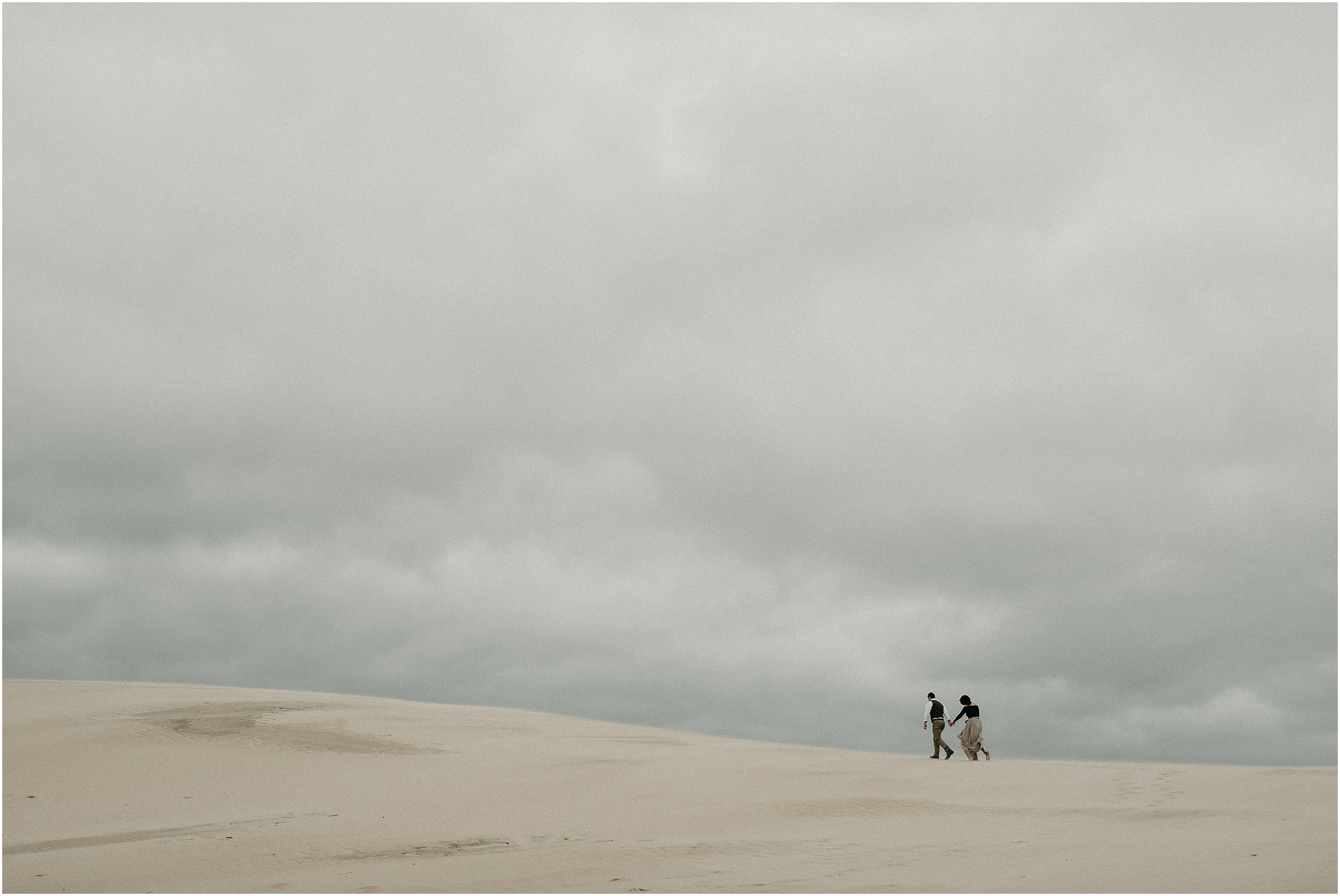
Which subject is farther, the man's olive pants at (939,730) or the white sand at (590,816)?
the man's olive pants at (939,730)

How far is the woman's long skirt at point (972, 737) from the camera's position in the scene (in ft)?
57.7

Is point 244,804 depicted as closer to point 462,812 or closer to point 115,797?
point 115,797

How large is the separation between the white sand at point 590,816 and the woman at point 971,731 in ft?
5.24

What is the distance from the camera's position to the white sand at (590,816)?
27.7 ft

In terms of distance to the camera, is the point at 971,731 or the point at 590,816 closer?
the point at 590,816

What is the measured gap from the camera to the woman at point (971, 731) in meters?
17.6

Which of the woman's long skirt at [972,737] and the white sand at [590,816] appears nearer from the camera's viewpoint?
the white sand at [590,816]

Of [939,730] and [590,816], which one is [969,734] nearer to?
[939,730]

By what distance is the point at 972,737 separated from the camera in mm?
17625

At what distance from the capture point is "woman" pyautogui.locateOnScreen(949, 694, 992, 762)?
1759cm

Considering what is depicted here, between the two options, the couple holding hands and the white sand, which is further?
the couple holding hands

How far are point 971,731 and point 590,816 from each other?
28.3 ft

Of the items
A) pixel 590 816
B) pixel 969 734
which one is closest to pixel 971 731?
pixel 969 734

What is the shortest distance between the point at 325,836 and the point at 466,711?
39.0 feet
